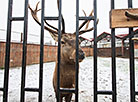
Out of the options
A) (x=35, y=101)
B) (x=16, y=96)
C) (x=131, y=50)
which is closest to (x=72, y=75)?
(x=35, y=101)

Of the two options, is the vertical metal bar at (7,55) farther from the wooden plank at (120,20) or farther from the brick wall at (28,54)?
the brick wall at (28,54)

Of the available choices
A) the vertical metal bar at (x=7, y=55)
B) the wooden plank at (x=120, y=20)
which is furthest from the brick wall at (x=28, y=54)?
the wooden plank at (x=120, y=20)

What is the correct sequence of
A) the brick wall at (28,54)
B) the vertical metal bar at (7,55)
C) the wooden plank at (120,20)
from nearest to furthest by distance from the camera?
the wooden plank at (120,20)
the vertical metal bar at (7,55)
the brick wall at (28,54)

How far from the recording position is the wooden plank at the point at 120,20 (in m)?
0.90

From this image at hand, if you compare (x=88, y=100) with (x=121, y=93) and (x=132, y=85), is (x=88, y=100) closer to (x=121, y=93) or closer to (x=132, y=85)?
(x=121, y=93)

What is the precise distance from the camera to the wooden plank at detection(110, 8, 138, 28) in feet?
2.96

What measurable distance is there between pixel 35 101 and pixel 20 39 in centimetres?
817

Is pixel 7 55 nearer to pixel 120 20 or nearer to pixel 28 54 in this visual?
pixel 120 20

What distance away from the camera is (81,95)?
3.02 meters

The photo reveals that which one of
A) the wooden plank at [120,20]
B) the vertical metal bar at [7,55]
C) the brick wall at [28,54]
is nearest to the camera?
the wooden plank at [120,20]

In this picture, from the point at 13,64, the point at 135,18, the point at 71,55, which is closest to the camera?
the point at 135,18

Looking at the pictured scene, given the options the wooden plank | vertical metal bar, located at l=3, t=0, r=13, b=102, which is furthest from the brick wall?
the wooden plank

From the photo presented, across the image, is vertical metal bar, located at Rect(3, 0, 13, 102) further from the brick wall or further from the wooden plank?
the brick wall

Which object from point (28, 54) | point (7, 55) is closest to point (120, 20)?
point (7, 55)
